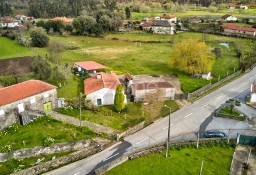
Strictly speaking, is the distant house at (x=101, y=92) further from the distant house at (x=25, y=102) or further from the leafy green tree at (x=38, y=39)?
the leafy green tree at (x=38, y=39)

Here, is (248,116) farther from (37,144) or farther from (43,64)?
(43,64)

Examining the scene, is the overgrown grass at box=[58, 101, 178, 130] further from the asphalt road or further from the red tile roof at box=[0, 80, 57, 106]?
the red tile roof at box=[0, 80, 57, 106]

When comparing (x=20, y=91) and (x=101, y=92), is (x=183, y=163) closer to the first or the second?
(x=101, y=92)

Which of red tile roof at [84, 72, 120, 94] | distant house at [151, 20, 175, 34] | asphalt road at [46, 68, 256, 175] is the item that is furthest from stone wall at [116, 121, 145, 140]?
distant house at [151, 20, 175, 34]

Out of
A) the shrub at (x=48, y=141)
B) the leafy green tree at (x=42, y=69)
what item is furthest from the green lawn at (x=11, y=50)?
the shrub at (x=48, y=141)

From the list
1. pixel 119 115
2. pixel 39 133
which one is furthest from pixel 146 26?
pixel 39 133
